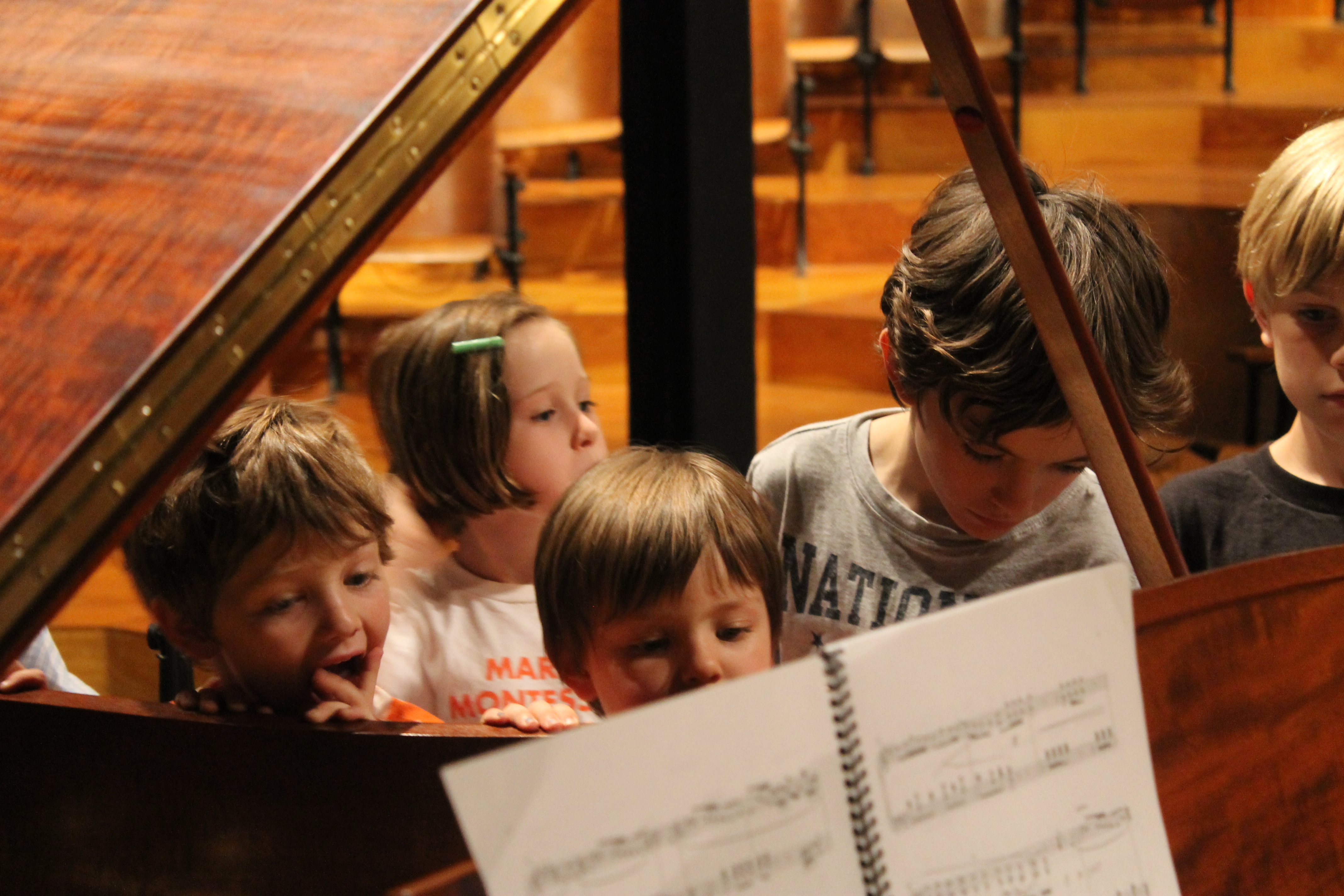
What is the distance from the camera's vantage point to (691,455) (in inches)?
51.1

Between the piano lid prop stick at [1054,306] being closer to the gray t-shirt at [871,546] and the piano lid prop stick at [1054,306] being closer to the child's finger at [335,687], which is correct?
the gray t-shirt at [871,546]

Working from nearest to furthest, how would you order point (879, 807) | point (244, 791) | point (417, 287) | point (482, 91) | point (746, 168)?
point (879, 807)
point (482, 91)
point (244, 791)
point (746, 168)
point (417, 287)

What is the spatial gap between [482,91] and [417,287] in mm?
4148

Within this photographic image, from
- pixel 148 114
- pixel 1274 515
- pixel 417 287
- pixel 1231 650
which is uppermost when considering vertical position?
pixel 417 287

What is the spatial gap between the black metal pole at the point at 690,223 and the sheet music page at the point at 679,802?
4.33 feet

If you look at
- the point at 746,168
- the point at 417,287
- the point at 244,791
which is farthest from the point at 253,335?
the point at 417,287

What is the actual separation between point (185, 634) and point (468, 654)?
1.43ft

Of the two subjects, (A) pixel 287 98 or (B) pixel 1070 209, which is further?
(B) pixel 1070 209

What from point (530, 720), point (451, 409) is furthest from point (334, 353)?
point (530, 720)

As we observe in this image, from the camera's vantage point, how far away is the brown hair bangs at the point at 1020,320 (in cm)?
123

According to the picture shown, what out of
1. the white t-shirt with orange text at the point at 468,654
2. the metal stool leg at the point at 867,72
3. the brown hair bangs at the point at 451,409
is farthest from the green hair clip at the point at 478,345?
the metal stool leg at the point at 867,72

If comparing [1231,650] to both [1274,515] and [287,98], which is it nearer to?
[1274,515]

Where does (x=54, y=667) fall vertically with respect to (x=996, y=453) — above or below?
below

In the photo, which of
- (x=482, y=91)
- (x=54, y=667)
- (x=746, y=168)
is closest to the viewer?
(x=482, y=91)
